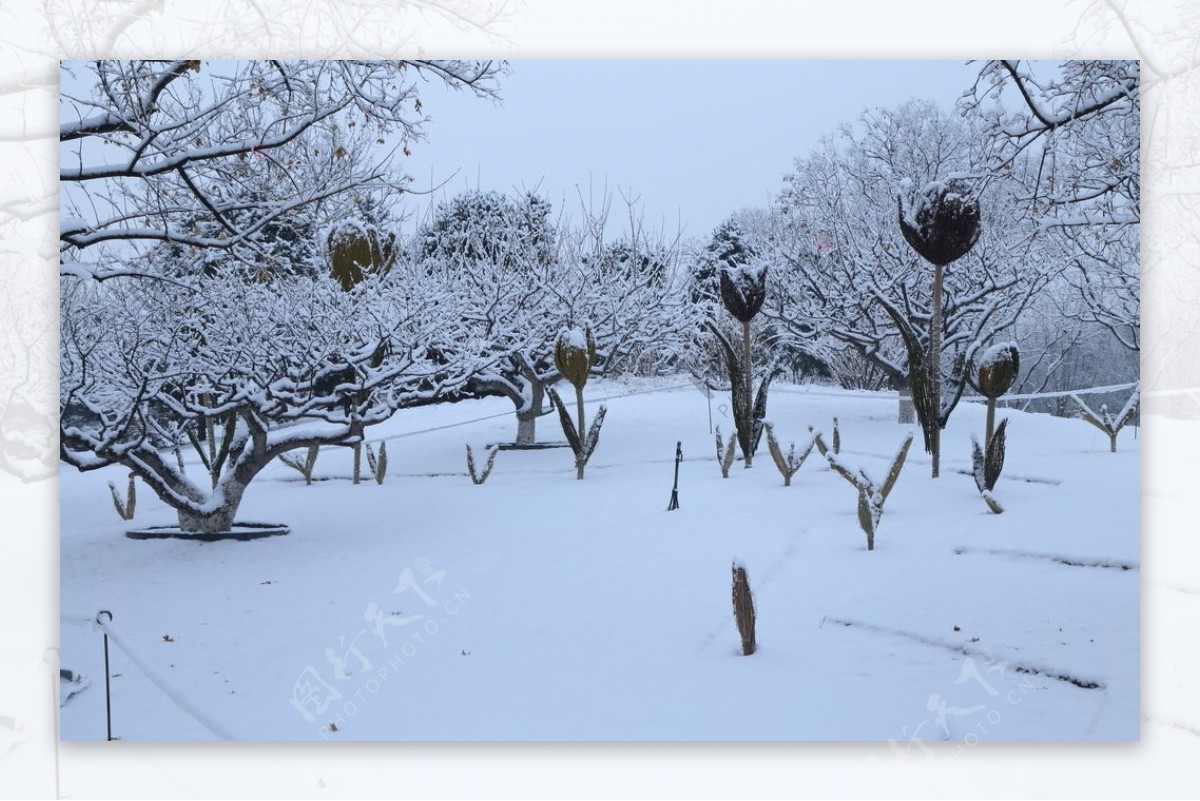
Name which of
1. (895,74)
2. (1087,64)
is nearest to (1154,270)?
(1087,64)

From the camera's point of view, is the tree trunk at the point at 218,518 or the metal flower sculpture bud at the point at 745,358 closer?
the tree trunk at the point at 218,518

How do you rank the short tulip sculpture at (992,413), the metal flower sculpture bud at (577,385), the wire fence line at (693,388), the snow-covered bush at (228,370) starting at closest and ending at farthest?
the short tulip sculpture at (992,413), the wire fence line at (693,388), the snow-covered bush at (228,370), the metal flower sculpture bud at (577,385)

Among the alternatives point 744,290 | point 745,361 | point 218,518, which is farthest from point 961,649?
point 218,518

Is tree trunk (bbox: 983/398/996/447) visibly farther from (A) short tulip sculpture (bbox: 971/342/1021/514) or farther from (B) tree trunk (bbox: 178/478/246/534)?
(B) tree trunk (bbox: 178/478/246/534)

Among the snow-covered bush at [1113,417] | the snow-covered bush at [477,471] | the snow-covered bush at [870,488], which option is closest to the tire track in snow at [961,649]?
the snow-covered bush at [870,488]

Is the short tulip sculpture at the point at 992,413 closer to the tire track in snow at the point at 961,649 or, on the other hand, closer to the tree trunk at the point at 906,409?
the tree trunk at the point at 906,409

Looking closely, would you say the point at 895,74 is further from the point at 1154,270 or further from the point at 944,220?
the point at 1154,270
